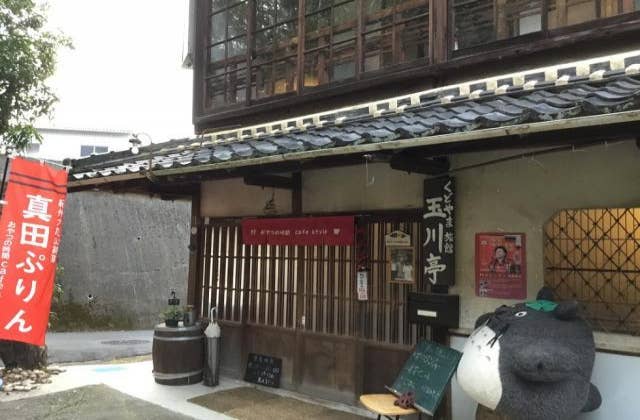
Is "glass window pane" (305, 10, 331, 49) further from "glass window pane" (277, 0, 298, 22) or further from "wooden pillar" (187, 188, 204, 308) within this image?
"wooden pillar" (187, 188, 204, 308)

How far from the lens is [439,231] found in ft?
20.7

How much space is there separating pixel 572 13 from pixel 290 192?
4537 mm

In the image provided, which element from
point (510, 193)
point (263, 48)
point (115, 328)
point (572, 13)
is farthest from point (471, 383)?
point (115, 328)

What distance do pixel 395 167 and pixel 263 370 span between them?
443 centimetres

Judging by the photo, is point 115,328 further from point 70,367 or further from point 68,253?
point 70,367

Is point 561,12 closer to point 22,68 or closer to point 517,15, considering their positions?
point 517,15

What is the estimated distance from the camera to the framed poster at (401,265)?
6.84 meters

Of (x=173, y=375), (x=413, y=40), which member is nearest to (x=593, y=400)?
(x=413, y=40)

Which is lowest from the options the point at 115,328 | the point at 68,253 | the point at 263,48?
the point at 115,328

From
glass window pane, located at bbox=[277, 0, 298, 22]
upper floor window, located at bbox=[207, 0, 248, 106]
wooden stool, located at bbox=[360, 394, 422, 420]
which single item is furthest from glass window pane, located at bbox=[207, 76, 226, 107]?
wooden stool, located at bbox=[360, 394, 422, 420]

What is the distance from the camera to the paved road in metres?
12.5

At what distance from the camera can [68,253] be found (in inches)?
690

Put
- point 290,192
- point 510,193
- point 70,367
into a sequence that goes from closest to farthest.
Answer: point 510,193 → point 290,192 → point 70,367

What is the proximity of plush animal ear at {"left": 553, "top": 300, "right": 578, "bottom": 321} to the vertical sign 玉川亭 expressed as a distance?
164 cm
